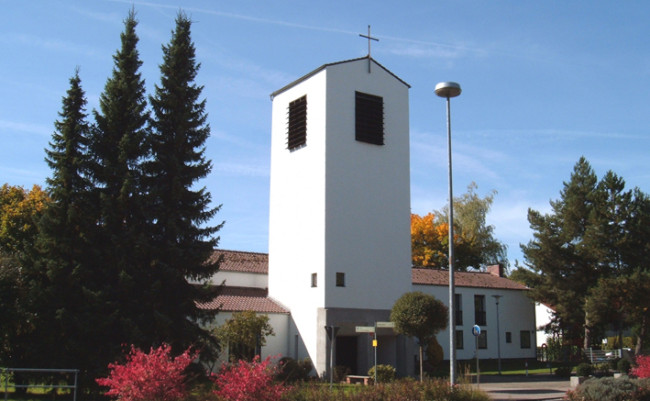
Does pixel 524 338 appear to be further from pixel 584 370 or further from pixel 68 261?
pixel 68 261

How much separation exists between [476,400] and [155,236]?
1325cm

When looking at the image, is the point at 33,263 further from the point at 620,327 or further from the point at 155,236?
the point at 620,327

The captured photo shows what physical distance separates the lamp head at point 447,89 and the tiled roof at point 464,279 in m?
26.8

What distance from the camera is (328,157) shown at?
3500cm

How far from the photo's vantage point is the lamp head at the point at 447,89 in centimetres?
1972

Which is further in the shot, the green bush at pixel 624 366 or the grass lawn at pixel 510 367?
the grass lawn at pixel 510 367

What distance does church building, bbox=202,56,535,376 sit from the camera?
3428cm

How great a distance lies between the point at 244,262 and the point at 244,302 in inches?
243

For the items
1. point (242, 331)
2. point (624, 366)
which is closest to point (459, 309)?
point (624, 366)

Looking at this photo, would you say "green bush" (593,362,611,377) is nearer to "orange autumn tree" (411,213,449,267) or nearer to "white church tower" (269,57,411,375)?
"white church tower" (269,57,411,375)

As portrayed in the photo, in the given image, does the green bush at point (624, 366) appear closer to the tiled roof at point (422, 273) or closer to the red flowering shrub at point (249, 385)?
the tiled roof at point (422, 273)

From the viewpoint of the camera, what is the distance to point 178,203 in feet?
81.5

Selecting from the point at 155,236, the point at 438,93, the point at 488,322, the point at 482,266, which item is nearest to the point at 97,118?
the point at 155,236

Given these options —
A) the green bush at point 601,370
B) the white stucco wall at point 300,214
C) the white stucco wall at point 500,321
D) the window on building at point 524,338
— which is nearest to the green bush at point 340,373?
the white stucco wall at point 300,214
